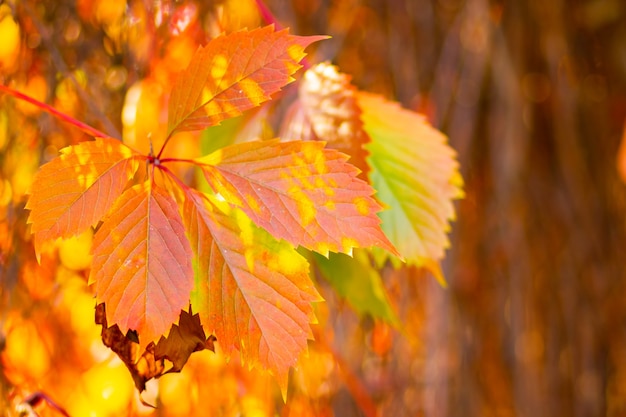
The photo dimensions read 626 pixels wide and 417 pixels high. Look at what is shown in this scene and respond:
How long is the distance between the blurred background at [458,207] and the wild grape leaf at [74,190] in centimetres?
18

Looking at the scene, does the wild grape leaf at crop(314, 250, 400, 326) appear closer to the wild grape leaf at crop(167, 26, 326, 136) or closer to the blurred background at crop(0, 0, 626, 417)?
the blurred background at crop(0, 0, 626, 417)

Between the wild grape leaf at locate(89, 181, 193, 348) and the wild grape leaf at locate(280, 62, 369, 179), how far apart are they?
0.49 feet

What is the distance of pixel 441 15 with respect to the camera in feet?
3.84

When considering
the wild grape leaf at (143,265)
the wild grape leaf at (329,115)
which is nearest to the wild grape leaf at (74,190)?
the wild grape leaf at (143,265)

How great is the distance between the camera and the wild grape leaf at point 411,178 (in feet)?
1.62

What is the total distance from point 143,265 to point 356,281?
0.23 m

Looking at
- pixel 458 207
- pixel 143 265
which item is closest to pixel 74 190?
pixel 143 265

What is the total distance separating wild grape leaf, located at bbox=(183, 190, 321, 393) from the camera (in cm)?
34

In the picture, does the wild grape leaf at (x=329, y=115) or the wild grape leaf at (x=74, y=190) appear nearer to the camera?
the wild grape leaf at (x=74, y=190)

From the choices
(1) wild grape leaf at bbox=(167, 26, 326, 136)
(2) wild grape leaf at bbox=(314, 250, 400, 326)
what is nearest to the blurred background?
(2) wild grape leaf at bbox=(314, 250, 400, 326)

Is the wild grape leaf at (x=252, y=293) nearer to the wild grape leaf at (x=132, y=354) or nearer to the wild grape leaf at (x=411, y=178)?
the wild grape leaf at (x=132, y=354)

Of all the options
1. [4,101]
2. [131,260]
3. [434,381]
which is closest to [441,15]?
[434,381]

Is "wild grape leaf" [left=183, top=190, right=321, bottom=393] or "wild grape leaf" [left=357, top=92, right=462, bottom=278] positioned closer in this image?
"wild grape leaf" [left=183, top=190, right=321, bottom=393]

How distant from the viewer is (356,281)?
0.52 metres
